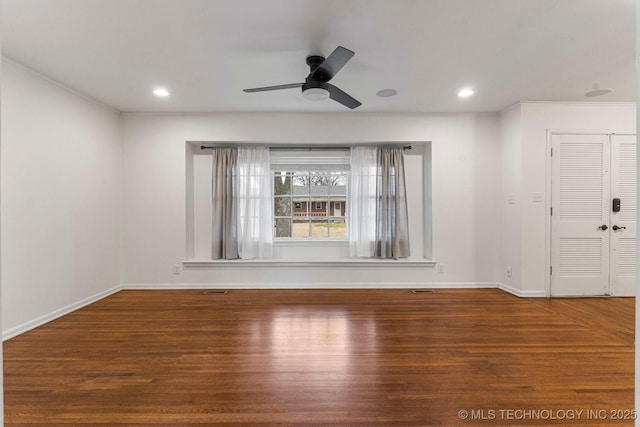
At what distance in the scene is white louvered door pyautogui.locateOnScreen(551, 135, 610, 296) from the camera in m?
3.89

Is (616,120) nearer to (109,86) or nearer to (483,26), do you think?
(483,26)

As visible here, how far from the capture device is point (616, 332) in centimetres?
285

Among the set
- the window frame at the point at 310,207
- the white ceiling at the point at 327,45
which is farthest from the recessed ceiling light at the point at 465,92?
the window frame at the point at 310,207

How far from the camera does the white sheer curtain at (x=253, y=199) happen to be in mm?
4453

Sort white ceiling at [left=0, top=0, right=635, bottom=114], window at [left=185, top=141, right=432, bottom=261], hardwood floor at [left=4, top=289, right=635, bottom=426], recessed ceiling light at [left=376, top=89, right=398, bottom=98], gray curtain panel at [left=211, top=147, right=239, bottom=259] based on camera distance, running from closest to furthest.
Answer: hardwood floor at [left=4, top=289, right=635, bottom=426] < white ceiling at [left=0, top=0, right=635, bottom=114] < recessed ceiling light at [left=376, top=89, right=398, bottom=98] < gray curtain panel at [left=211, top=147, right=239, bottom=259] < window at [left=185, top=141, right=432, bottom=261]

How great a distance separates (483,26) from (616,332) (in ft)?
9.89

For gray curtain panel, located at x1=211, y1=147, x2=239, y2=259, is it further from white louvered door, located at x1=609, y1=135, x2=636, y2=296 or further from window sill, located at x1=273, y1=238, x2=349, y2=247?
white louvered door, located at x1=609, y1=135, x2=636, y2=296

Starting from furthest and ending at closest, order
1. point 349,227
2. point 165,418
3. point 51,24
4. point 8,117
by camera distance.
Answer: point 349,227
point 8,117
point 51,24
point 165,418

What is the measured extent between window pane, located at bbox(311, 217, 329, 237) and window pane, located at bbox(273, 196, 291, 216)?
0.43 meters

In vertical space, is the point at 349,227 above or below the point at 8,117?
below

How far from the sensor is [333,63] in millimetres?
2457

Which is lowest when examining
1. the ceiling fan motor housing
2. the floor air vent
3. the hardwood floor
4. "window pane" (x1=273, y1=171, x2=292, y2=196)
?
the hardwood floor

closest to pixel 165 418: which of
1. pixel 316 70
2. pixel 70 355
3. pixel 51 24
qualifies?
pixel 70 355

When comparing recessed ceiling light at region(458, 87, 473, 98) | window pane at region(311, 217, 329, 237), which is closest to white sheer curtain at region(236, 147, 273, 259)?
window pane at region(311, 217, 329, 237)
